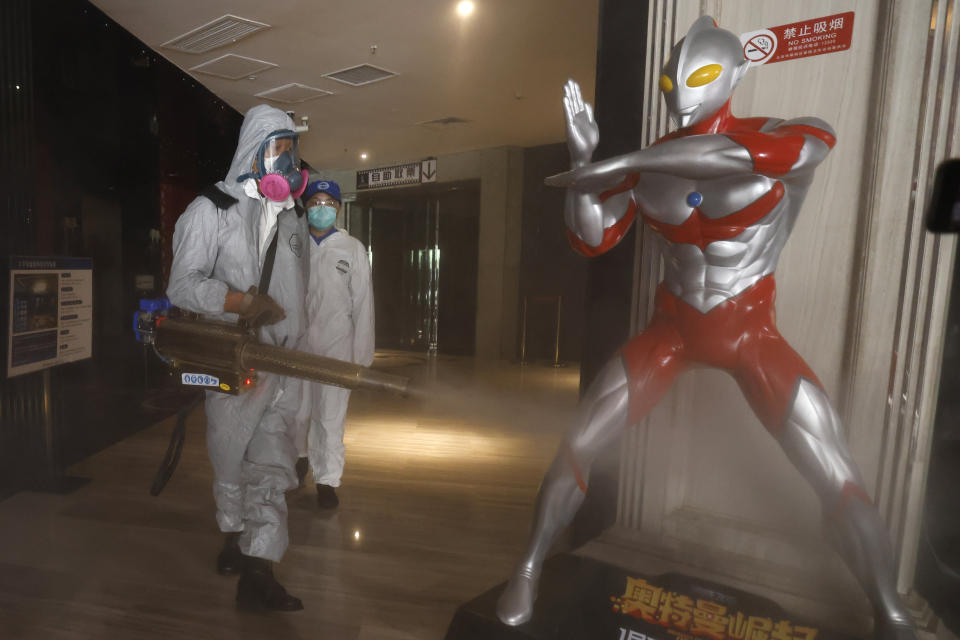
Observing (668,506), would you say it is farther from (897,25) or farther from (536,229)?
(536,229)

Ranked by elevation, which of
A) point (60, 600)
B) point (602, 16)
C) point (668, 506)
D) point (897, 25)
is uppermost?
point (602, 16)

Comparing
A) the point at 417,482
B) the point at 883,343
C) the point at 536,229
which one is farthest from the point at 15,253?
the point at 536,229

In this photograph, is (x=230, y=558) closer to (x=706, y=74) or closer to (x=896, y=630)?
(x=896, y=630)

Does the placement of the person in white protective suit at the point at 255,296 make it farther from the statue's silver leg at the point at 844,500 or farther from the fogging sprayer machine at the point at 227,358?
the statue's silver leg at the point at 844,500

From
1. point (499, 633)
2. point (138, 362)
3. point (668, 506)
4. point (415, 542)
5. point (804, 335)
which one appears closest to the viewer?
point (499, 633)

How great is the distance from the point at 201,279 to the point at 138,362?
4.05 m

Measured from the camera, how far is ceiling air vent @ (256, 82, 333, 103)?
18.8ft

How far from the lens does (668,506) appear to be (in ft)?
6.31

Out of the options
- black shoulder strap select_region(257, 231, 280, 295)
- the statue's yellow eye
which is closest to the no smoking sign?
the statue's yellow eye

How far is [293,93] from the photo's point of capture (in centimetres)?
591

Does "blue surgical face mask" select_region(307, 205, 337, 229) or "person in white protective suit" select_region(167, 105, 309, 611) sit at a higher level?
"blue surgical face mask" select_region(307, 205, 337, 229)

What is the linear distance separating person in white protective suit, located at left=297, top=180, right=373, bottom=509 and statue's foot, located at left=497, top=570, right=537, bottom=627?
1606mm

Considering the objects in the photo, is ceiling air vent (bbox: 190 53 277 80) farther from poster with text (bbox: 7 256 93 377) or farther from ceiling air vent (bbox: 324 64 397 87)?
poster with text (bbox: 7 256 93 377)

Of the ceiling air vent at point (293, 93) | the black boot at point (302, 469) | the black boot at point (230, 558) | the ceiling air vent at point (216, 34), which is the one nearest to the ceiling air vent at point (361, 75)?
the ceiling air vent at point (293, 93)
